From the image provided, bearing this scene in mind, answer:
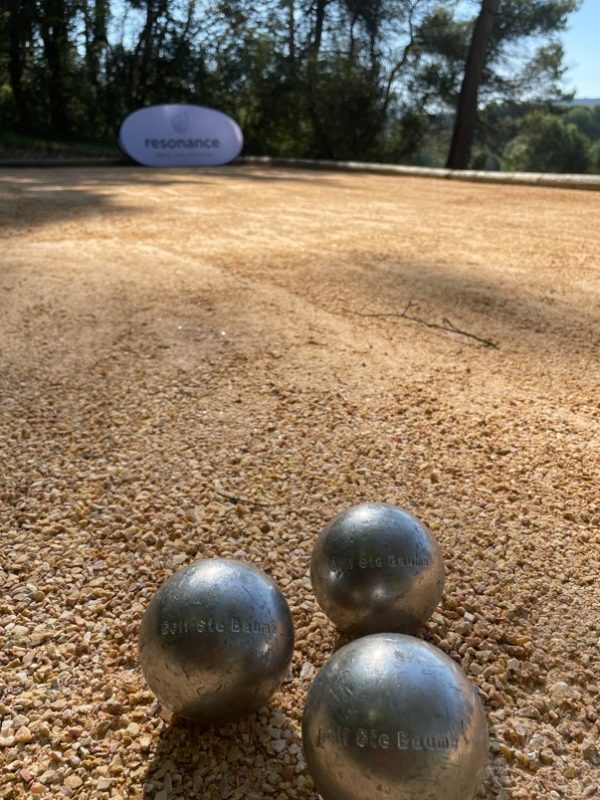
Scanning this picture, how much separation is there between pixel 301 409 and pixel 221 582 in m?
1.69

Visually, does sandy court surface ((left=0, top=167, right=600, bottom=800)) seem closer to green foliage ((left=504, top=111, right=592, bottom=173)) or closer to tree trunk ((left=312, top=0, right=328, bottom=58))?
tree trunk ((left=312, top=0, right=328, bottom=58))

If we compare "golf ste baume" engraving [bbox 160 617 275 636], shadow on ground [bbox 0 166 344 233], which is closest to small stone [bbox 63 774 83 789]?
"golf ste baume" engraving [bbox 160 617 275 636]

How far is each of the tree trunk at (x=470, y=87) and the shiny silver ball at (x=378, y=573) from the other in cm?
1689

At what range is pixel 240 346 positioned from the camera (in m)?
3.99

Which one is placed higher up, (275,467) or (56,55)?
(56,55)

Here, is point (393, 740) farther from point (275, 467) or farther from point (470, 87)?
point (470, 87)

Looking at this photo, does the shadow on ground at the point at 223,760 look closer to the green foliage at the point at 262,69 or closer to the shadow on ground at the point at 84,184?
the shadow on ground at the point at 84,184

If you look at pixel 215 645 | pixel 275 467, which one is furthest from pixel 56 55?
pixel 215 645

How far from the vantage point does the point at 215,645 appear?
167 cm

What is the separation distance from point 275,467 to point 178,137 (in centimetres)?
1496

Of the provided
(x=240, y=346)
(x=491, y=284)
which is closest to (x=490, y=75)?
(x=491, y=284)

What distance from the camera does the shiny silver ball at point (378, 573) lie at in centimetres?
193

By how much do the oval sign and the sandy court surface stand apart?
1059cm

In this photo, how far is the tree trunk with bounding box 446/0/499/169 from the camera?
54.1ft
